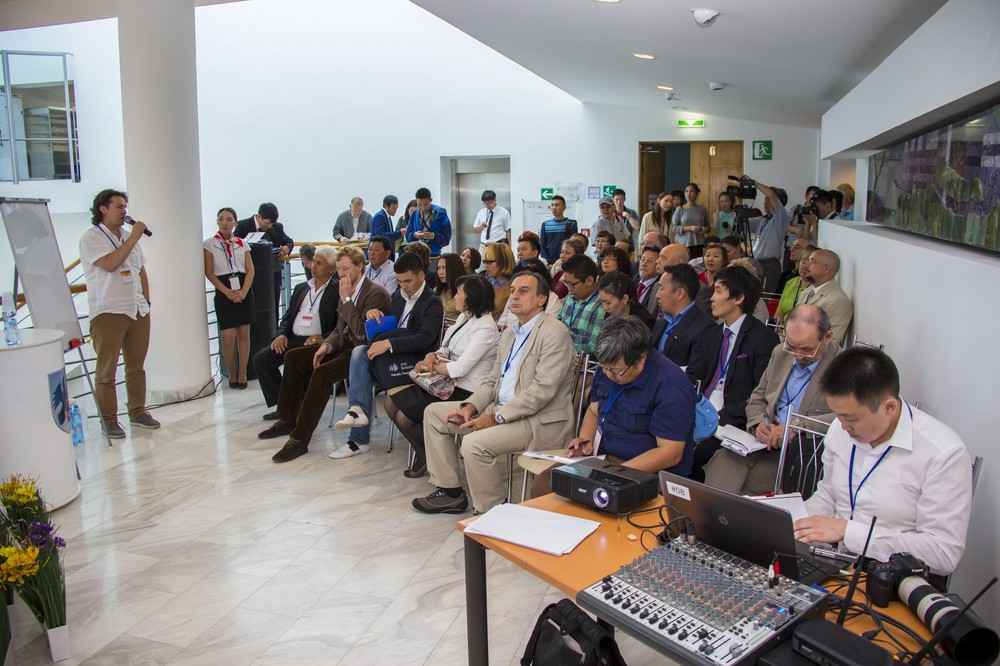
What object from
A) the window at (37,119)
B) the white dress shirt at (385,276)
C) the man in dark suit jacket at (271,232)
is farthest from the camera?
the window at (37,119)

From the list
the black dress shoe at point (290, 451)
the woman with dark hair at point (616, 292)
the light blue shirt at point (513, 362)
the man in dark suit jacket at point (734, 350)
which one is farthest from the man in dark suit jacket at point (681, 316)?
the black dress shoe at point (290, 451)

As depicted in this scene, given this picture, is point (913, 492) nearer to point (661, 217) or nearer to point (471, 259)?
point (471, 259)

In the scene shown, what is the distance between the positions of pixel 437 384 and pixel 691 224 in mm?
6294

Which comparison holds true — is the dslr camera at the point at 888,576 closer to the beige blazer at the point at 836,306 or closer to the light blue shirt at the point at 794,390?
the light blue shirt at the point at 794,390

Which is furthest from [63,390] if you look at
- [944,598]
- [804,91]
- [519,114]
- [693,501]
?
[519,114]

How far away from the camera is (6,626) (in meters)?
2.92

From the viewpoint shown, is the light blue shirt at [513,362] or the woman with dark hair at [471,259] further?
the woman with dark hair at [471,259]

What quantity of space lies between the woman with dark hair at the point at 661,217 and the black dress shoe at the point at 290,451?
6.02 meters

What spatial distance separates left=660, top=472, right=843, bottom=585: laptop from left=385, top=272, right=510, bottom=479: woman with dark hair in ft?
8.63

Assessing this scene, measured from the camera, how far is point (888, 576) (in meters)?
1.88

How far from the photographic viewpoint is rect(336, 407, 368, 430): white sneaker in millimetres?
5324

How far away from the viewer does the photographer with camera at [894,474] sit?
213cm

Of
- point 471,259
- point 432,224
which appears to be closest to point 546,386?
point 471,259

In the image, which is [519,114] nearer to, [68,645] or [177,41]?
[177,41]
